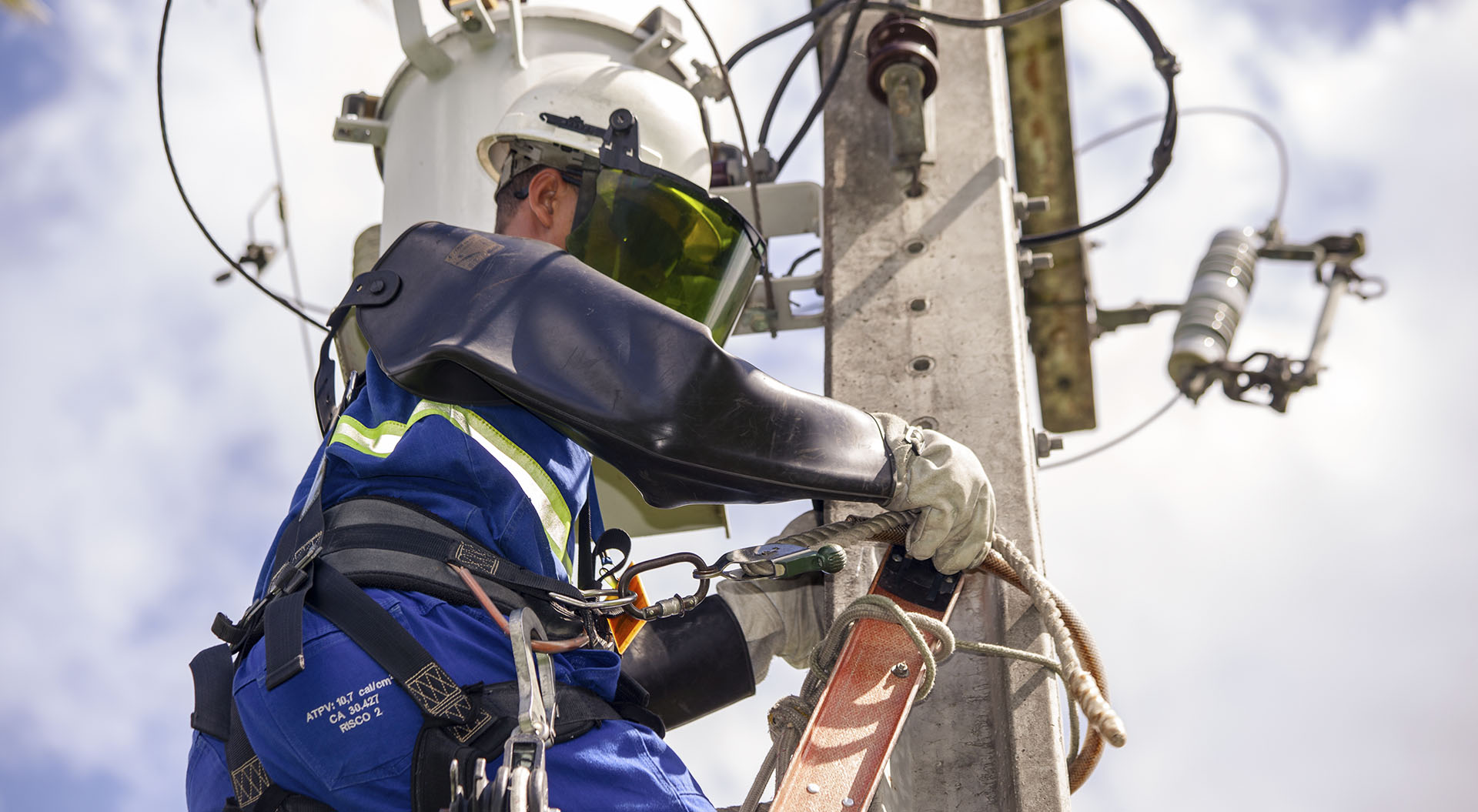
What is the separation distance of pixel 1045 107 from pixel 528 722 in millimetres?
3527

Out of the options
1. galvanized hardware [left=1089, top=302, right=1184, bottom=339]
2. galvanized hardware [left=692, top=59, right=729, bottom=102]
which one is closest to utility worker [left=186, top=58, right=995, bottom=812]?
galvanized hardware [left=692, top=59, right=729, bottom=102]

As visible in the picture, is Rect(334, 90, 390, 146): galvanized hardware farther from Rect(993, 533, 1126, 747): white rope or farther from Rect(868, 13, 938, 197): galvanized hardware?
Rect(993, 533, 1126, 747): white rope

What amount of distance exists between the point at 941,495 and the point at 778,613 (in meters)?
0.62

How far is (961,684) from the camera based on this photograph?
281 centimetres

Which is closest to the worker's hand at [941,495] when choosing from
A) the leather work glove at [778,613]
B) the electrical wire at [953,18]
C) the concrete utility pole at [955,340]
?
the concrete utility pole at [955,340]

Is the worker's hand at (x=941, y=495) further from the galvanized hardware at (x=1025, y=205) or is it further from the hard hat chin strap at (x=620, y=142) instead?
the galvanized hardware at (x=1025, y=205)

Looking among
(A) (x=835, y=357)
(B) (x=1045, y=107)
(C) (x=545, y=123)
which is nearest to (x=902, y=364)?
(A) (x=835, y=357)

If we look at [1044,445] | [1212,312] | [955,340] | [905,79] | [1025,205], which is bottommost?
[1044,445]

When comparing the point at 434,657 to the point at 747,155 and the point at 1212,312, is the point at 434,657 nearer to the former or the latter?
the point at 747,155

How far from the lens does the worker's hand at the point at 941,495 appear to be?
267cm

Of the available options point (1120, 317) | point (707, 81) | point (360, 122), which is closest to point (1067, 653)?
point (707, 81)

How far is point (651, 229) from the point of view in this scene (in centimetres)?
309

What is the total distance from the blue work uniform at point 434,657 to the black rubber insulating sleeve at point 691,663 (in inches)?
19.2

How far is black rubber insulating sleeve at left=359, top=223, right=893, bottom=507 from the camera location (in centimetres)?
247
